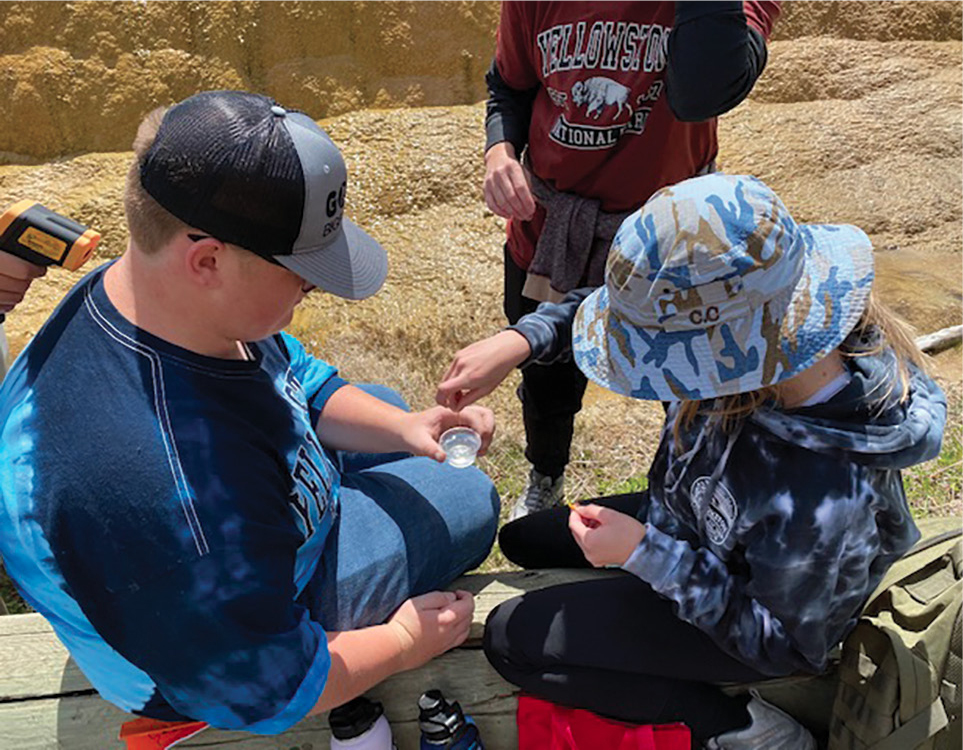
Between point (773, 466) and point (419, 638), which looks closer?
point (773, 466)

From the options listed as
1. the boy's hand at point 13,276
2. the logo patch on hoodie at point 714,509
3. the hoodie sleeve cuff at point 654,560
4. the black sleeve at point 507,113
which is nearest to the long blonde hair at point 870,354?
the logo patch on hoodie at point 714,509

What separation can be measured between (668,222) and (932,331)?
3.47m

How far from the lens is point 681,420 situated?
1.68 meters

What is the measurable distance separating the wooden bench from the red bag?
1.9 inches

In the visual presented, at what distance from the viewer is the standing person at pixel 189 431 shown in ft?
4.17

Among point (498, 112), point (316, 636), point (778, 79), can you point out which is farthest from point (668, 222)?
point (778, 79)

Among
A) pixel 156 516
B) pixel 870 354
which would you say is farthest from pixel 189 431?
pixel 870 354

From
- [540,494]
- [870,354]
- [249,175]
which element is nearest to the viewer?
[249,175]

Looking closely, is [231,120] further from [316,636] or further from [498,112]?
[498,112]

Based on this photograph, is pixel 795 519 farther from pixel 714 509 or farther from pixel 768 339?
pixel 768 339

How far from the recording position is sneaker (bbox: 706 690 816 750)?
1.77 m

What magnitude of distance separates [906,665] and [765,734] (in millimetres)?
337

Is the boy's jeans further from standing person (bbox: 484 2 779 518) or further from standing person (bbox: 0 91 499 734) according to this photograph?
standing person (bbox: 484 2 779 518)

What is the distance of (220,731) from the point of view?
1.83 meters
